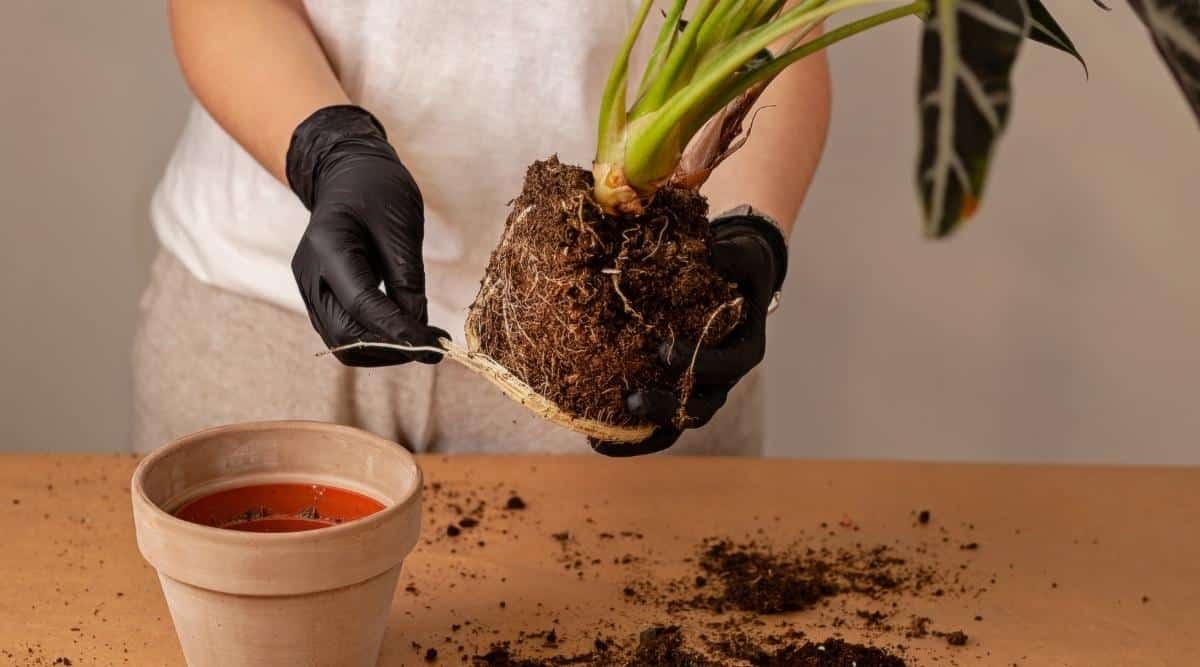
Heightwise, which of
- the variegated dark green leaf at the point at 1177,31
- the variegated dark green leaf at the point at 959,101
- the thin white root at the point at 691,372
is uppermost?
the variegated dark green leaf at the point at 1177,31

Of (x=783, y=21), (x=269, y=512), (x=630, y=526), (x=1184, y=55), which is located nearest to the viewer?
(x=1184, y=55)

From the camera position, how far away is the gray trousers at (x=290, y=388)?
119 cm

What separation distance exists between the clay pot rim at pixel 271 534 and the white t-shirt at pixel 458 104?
0.37 meters

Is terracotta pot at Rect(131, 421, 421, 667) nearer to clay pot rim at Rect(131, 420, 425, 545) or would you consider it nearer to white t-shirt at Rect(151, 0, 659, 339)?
clay pot rim at Rect(131, 420, 425, 545)

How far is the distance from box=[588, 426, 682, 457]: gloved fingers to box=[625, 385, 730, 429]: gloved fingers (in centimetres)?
1

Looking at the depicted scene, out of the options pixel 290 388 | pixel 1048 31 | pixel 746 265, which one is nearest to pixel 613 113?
pixel 746 265

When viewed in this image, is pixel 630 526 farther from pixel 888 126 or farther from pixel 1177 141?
pixel 1177 141

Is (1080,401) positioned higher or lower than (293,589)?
higher

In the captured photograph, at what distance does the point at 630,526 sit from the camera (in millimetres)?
1005

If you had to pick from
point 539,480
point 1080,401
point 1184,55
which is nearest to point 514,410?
point 539,480

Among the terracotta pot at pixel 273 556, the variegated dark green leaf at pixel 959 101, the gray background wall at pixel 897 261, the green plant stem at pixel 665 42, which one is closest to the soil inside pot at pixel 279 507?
the terracotta pot at pixel 273 556

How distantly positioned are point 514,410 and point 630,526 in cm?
24

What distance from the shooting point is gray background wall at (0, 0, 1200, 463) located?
5.53 feet

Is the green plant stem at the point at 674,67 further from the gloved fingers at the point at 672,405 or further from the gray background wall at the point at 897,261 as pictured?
the gray background wall at the point at 897,261
